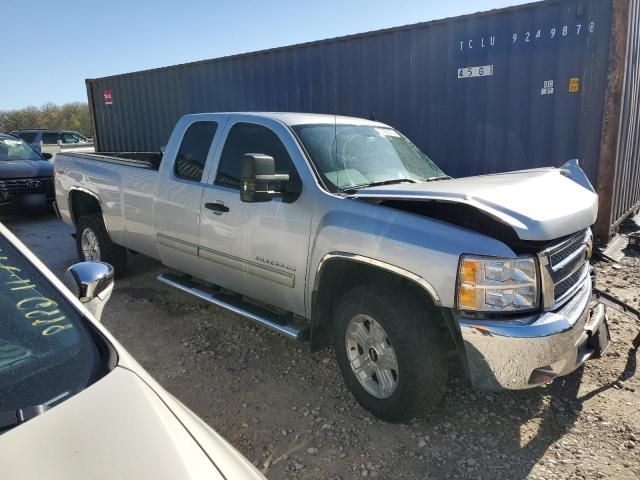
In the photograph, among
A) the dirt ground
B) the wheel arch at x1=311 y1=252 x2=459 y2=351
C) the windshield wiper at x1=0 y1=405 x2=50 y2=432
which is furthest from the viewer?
the wheel arch at x1=311 y1=252 x2=459 y2=351

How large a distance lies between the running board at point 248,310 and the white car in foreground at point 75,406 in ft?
5.23

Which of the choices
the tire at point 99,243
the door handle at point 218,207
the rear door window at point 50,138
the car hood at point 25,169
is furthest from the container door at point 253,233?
the rear door window at point 50,138

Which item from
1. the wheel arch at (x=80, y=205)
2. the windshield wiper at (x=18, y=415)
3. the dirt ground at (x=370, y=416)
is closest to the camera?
the windshield wiper at (x=18, y=415)

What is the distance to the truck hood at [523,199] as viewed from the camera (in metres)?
2.37

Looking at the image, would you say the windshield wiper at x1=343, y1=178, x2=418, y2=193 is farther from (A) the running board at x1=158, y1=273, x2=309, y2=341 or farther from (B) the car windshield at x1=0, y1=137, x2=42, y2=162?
(B) the car windshield at x1=0, y1=137, x2=42, y2=162

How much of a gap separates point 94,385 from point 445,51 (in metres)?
6.30

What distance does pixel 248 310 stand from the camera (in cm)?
352

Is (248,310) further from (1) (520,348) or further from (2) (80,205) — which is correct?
(2) (80,205)

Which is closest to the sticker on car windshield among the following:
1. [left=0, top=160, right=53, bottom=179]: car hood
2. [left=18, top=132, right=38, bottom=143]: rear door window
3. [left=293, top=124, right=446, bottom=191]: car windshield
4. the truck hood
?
[left=0, top=160, right=53, bottom=179]: car hood

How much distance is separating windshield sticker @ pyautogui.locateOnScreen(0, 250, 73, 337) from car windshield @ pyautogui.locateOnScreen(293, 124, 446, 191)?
190 centimetres

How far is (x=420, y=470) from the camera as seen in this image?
253 centimetres

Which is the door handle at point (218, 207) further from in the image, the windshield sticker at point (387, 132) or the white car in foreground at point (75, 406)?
the white car in foreground at point (75, 406)

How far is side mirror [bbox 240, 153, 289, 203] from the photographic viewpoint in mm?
2912

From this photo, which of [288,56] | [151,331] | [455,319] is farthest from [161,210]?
[288,56]
